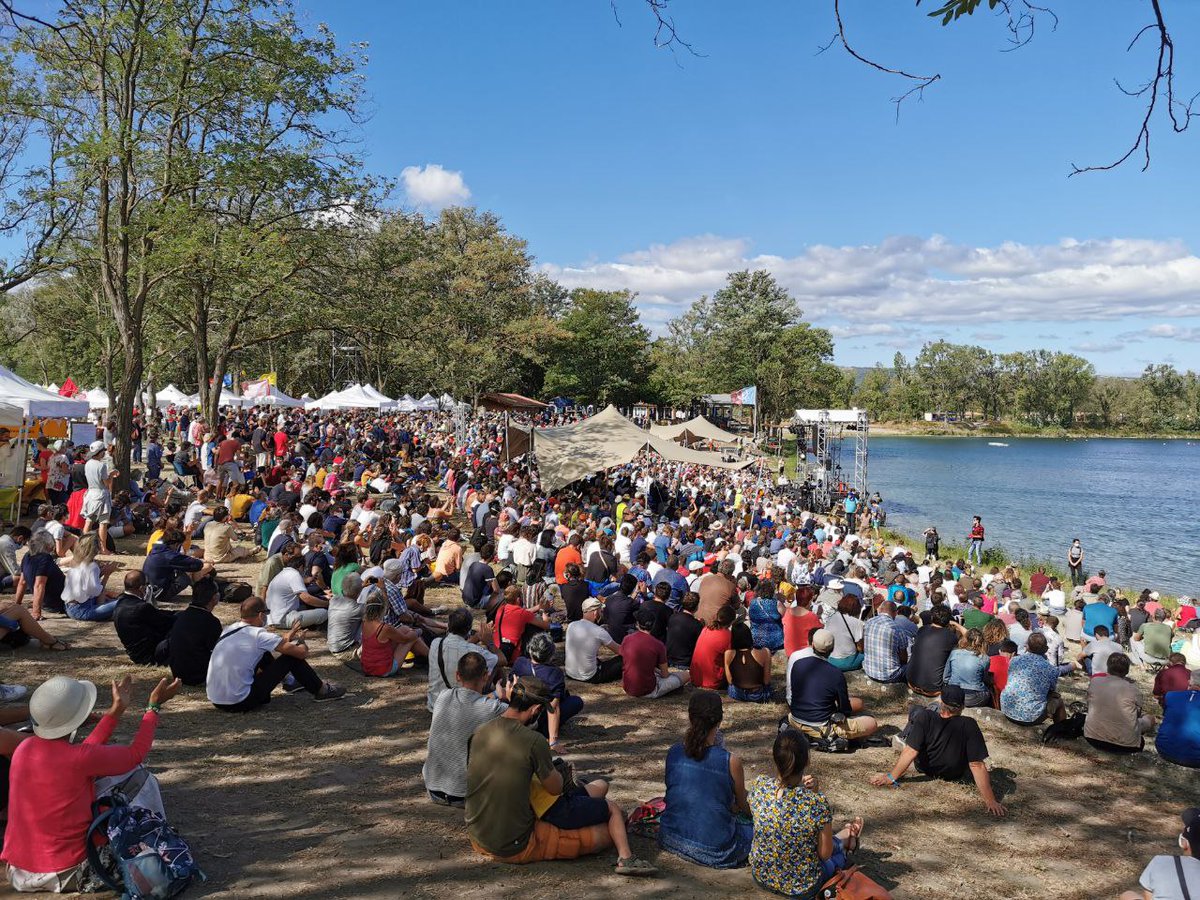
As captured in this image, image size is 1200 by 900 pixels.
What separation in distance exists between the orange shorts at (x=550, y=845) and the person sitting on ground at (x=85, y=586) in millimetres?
5819

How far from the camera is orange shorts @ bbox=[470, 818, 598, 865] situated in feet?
12.8

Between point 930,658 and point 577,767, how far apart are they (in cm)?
340

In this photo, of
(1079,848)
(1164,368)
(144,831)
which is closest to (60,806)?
(144,831)

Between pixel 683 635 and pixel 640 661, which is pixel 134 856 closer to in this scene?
pixel 640 661

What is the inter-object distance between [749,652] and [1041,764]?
2.42m

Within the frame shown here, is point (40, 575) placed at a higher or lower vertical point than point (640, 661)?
higher

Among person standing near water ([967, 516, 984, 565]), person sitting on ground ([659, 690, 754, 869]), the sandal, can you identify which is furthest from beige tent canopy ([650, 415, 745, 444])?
the sandal

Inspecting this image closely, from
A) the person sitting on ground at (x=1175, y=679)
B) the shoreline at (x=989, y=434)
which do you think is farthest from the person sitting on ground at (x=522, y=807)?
the shoreline at (x=989, y=434)

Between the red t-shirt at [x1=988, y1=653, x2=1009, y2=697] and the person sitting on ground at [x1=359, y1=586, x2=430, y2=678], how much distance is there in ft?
17.3

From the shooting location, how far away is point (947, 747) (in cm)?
527

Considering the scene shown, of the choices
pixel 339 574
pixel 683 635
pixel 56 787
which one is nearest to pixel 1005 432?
pixel 683 635

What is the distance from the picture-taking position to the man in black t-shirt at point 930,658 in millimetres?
6773

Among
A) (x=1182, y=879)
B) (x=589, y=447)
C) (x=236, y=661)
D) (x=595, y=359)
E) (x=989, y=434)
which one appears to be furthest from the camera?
(x=989, y=434)

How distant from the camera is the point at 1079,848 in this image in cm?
490
